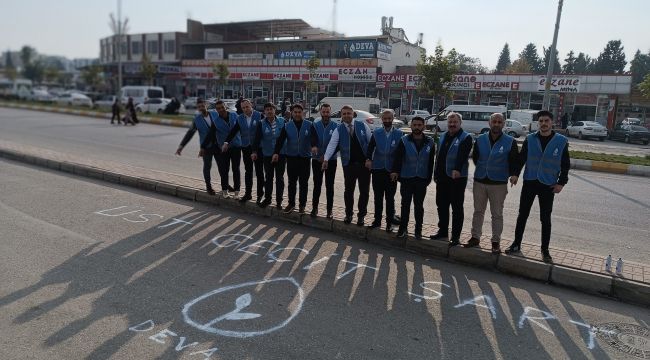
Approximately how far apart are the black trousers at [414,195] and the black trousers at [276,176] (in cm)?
210

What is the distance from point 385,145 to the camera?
609cm

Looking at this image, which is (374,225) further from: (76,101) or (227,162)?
(76,101)

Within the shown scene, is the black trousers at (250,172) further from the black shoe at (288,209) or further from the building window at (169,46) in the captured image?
the building window at (169,46)

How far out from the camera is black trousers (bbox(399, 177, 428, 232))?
5.88m

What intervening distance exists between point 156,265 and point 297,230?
7.08 ft

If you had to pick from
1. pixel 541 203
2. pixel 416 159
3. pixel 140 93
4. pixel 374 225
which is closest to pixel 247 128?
pixel 374 225

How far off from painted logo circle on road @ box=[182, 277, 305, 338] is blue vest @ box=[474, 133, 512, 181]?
2.69 m

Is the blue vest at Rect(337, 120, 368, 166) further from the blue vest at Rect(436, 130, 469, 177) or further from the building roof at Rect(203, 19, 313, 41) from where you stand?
the building roof at Rect(203, 19, 313, 41)

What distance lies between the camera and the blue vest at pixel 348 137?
6.34m

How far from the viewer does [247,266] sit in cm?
507

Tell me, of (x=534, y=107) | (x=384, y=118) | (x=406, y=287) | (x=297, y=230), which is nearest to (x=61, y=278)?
(x=297, y=230)

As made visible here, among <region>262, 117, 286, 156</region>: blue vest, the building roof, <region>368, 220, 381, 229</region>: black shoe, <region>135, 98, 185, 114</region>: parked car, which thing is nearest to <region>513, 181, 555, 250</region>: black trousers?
<region>368, 220, 381, 229</region>: black shoe

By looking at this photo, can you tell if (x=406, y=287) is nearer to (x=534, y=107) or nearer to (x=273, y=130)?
(x=273, y=130)

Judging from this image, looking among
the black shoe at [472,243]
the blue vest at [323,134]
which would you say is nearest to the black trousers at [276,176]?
the blue vest at [323,134]
